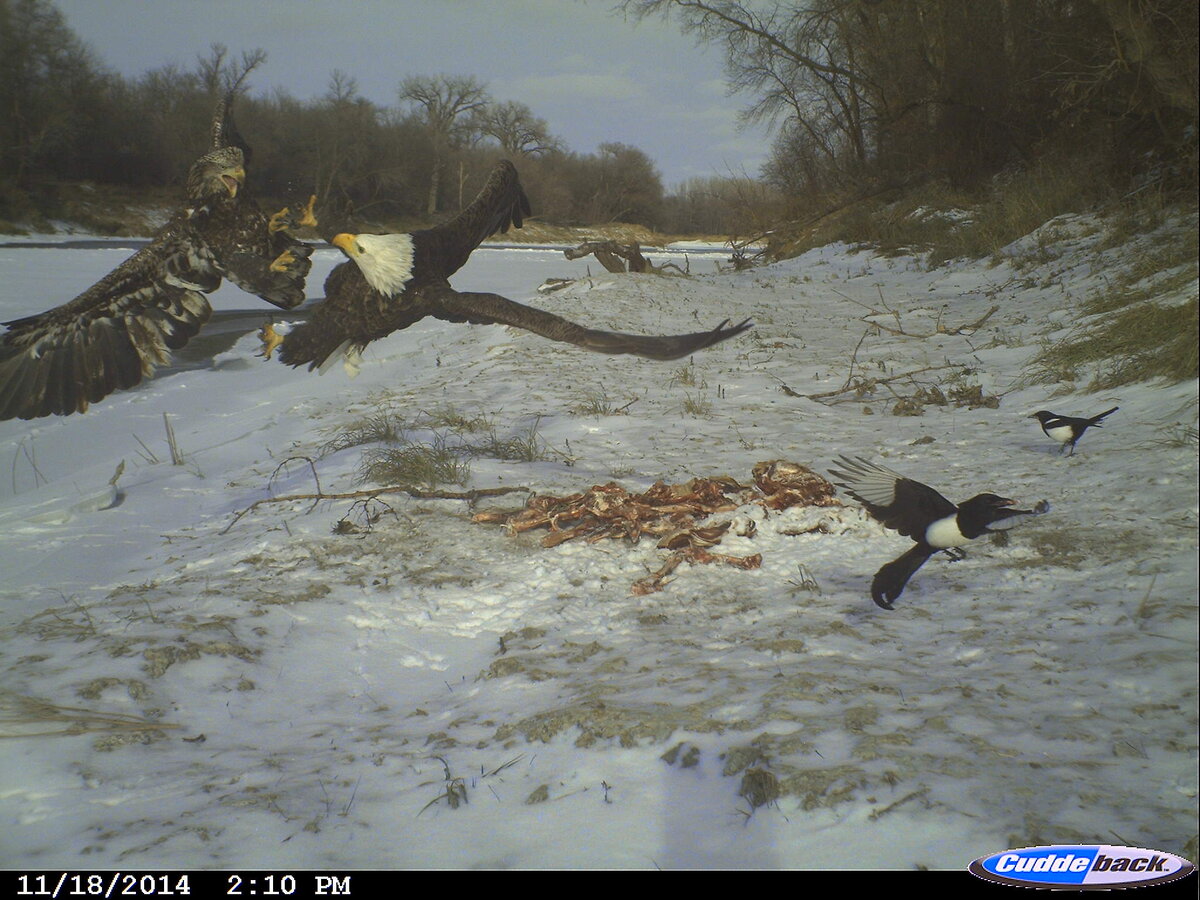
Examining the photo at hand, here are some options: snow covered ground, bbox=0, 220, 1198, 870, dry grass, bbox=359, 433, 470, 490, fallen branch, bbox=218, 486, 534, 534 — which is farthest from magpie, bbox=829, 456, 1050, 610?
dry grass, bbox=359, 433, 470, 490

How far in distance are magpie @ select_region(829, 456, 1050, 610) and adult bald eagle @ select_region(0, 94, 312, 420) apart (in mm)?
2225

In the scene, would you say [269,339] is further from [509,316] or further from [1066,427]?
[1066,427]

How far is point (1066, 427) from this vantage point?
350 cm

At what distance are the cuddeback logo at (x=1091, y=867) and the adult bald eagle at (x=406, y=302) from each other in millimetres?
1720

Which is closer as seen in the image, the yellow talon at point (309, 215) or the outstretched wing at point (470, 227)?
the yellow talon at point (309, 215)

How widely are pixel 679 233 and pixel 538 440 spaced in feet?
10.6

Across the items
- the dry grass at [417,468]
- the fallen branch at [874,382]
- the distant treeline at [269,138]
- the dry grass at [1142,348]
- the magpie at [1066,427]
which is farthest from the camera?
the fallen branch at [874,382]

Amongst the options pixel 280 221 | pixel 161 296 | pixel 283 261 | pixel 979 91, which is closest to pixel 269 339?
pixel 283 261

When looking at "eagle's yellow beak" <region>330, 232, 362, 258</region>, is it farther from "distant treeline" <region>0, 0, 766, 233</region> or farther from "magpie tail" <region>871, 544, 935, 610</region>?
"magpie tail" <region>871, 544, 935, 610</region>

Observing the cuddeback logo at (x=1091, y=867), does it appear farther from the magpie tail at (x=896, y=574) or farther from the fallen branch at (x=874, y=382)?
the fallen branch at (x=874, y=382)

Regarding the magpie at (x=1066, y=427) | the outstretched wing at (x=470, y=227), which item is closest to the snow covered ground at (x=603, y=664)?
the magpie at (x=1066, y=427)

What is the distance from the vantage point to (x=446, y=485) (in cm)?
505

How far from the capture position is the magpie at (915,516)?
8.73 ft

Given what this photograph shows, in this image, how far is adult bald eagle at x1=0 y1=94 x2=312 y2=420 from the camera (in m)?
2.56
